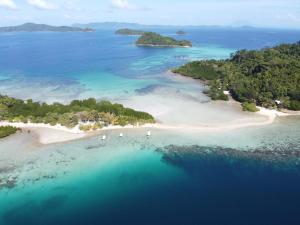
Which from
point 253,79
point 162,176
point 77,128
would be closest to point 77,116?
point 77,128

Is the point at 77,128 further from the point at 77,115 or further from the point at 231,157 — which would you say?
the point at 231,157

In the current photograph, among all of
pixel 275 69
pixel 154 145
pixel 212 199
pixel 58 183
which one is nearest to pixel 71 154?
pixel 58 183

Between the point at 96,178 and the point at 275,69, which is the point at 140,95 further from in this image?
the point at 96,178

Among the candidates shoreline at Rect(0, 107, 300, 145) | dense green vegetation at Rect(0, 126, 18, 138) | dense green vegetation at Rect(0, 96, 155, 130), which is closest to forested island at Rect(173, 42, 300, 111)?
shoreline at Rect(0, 107, 300, 145)

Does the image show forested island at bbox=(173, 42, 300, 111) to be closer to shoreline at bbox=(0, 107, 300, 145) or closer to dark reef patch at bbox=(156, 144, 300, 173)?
shoreline at bbox=(0, 107, 300, 145)

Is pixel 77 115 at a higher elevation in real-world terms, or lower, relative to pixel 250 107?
lower
